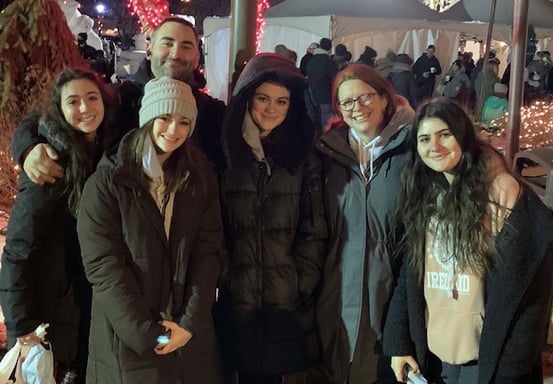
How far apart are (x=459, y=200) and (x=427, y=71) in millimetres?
12810

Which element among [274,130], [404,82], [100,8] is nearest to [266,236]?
[274,130]

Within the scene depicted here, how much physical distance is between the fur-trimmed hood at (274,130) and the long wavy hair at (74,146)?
1.95 ft

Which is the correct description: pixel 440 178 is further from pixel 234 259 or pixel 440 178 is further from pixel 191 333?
pixel 191 333

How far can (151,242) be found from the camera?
281 centimetres

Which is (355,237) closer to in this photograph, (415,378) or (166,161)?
(415,378)

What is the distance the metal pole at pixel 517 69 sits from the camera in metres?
5.88

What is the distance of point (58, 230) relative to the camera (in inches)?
→ 122

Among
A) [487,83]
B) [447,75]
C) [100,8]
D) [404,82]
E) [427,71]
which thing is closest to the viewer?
[404,82]

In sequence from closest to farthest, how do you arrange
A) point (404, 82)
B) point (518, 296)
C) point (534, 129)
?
point (518, 296), point (534, 129), point (404, 82)

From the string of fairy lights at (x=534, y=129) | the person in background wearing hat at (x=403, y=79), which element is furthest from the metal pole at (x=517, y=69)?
the person in background wearing hat at (x=403, y=79)

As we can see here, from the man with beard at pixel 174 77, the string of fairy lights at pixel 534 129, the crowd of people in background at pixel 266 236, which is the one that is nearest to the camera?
the crowd of people in background at pixel 266 236

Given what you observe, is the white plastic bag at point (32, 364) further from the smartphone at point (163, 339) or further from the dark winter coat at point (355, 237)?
the dark winter coat at point (355, 237)

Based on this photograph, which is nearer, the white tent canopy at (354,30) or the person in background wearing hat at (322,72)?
the person in background wearing hat at (322,72)

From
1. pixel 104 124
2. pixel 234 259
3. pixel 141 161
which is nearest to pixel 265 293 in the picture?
pixel 234 259
